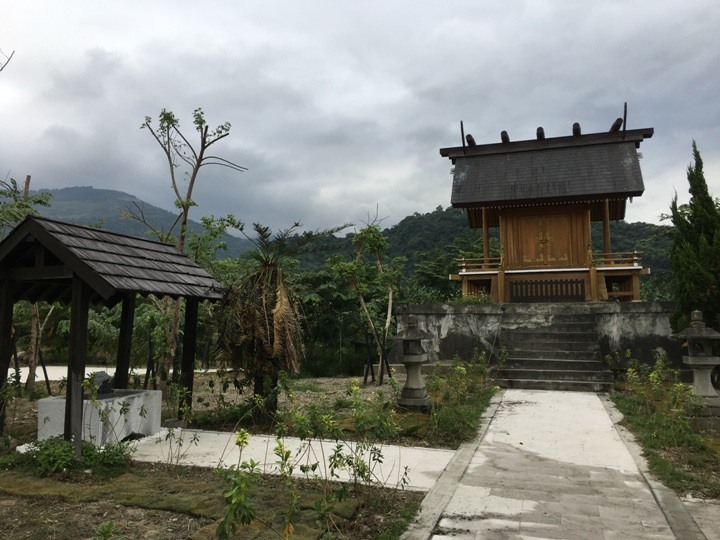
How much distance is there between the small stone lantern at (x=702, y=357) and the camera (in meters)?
7.54

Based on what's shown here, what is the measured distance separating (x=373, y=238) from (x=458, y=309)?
3167 mm

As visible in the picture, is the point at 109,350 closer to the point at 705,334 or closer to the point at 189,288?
the point at 189,288

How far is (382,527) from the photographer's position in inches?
159

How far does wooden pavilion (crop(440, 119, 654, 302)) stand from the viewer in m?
16.0

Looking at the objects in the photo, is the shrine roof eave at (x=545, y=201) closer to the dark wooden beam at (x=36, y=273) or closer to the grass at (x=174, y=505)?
the dark wooden beam at (x=36, y=273)

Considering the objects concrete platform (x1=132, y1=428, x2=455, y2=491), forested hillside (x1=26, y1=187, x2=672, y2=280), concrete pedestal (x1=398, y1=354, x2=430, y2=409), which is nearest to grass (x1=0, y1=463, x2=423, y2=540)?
concrete platform (x1=132, y1=428, x2=455, y2=491)

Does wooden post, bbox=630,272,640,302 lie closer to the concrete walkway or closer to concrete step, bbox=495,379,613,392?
concrete step, bbox=495,379,613,392

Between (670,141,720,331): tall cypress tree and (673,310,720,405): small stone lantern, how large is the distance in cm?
305

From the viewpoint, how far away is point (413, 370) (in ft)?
28.6

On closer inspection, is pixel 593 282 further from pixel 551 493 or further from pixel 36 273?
pixel 36 273

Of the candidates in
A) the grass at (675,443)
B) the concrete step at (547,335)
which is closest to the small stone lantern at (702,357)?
the grass at (675,443)

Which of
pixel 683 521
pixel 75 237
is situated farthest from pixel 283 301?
pixel 683 521

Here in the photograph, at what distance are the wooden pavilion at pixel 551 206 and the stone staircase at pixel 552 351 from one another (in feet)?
9.14

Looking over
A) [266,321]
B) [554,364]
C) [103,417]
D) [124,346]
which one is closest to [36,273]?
[124,346]
